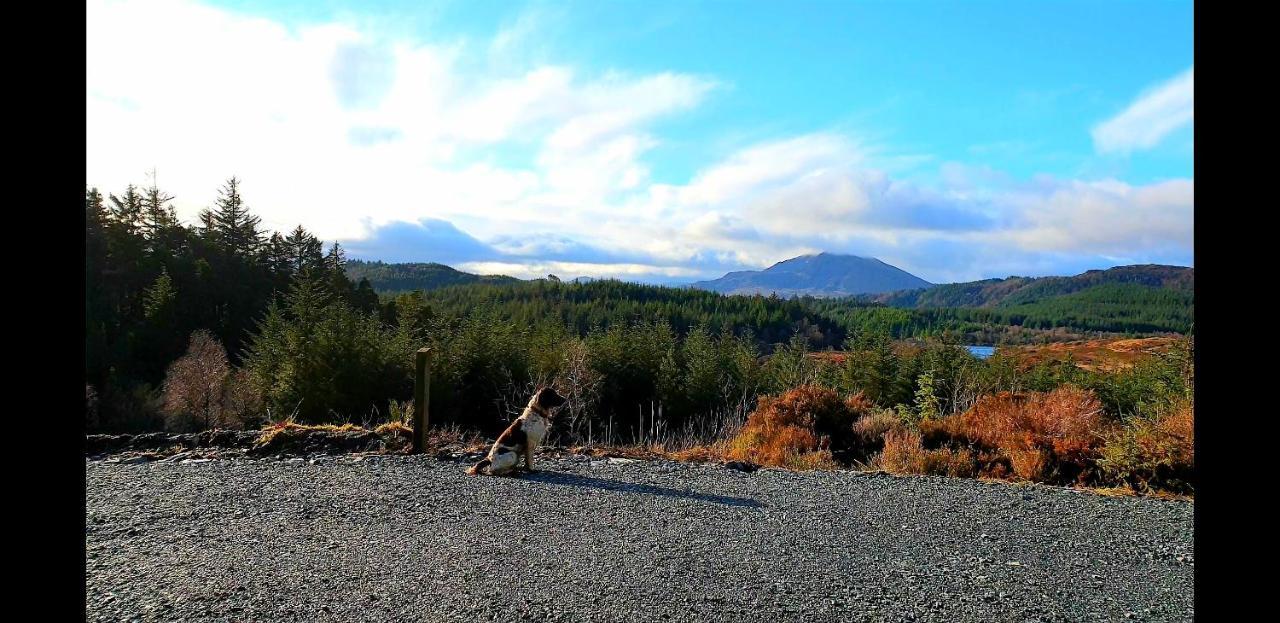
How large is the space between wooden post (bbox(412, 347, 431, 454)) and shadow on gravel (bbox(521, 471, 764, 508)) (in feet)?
5.07

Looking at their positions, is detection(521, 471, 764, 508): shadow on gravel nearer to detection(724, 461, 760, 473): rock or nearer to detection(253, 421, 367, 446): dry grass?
detection(724, 461, 760, 473): rock

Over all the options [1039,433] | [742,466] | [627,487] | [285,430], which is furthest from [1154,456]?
[285,430]

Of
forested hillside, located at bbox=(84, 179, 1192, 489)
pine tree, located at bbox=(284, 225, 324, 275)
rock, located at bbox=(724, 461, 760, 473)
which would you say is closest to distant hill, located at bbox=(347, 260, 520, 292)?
pine tree, located at bbox=(284, 225, 324, 275)

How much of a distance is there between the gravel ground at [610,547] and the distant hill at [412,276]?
10369 cm

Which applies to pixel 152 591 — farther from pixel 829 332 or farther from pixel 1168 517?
pixel 829 332

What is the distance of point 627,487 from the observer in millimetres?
5992

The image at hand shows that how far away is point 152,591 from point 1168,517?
7208 millimetres

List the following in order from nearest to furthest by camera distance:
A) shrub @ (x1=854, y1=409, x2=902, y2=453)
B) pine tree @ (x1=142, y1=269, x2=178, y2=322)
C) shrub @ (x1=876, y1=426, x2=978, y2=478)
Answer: shrub @ (x1=876, y1=426, x2=978, y2=478)
shrub @ (x1=854, y1=409, x2=902, y2=453)
pine tree @ (x1=142, y1=269, x2=178, y2=322)

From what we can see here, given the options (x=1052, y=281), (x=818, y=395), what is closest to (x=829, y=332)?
(x=818, y=395)

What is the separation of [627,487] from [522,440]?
1.18 meters

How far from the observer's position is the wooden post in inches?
281

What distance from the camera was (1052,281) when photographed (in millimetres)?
189125

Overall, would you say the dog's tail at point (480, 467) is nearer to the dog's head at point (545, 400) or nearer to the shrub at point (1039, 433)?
the dog's head at point (545, 400)
